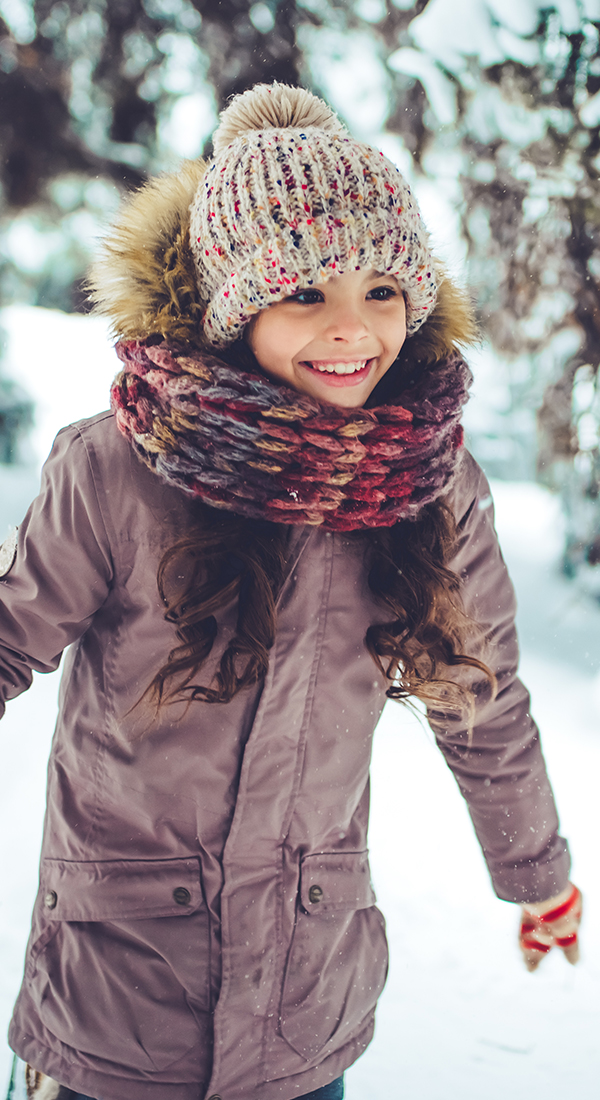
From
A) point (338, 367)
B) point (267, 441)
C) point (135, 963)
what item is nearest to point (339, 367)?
point (338, 367)

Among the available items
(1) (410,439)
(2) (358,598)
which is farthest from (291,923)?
(1) (410,439)

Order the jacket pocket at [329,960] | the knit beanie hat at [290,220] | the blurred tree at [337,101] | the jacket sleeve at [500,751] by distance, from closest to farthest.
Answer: the knit beanie hat at [290,220] → the jacket pocket at [329,960] → the jacket sleeve at [500,751] → the blurred tree at [337,101]

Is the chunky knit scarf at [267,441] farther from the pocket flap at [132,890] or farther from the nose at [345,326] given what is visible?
the pocket flap at [132,890]

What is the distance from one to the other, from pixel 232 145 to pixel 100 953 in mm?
767

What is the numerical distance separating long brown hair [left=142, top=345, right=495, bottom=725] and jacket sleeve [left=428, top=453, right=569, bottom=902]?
66mm

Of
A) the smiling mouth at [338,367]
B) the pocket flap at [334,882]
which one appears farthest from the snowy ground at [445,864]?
the smiling mouth at [338,367]

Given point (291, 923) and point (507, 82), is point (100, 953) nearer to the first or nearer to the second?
point (291, 923)

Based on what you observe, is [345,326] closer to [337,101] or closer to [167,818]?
[167,818]

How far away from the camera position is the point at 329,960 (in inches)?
32.3

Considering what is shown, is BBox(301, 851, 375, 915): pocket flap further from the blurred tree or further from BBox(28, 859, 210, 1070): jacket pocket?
the blurred tree

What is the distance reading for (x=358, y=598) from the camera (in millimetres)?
808

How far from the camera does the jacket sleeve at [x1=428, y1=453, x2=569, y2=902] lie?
916 millimetres

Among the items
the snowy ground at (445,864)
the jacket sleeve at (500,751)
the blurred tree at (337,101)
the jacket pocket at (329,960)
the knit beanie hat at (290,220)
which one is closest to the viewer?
the knit beanie hat at (290,220)

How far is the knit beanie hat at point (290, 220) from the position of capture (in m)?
0.68
